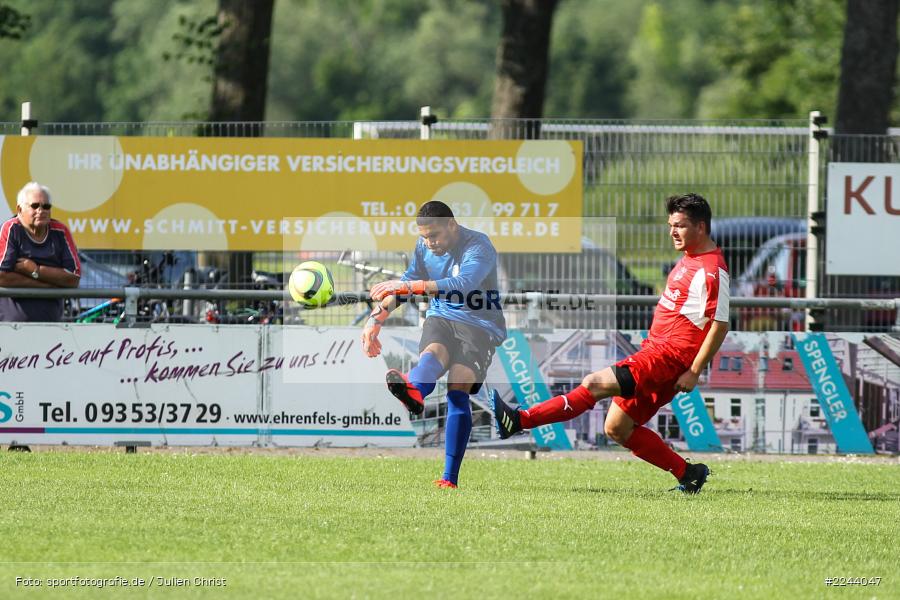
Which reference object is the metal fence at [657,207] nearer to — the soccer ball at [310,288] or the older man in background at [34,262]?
the older man in background at [34,262]

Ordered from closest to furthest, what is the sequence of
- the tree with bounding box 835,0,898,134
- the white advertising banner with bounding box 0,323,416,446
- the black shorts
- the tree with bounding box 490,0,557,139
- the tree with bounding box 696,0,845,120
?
the black shorts, the white advertising banner with bounding box 0,323,416,446, the tree with bounding box 835,0,898,134, the tree with bounding box 490,0,557,139, the tree with bounding box 696,0,845,120

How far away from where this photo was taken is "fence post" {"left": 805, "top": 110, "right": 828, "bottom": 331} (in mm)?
14289

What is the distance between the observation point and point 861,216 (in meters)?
14.2

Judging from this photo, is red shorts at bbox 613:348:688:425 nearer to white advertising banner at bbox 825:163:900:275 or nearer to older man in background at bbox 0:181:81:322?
white advertising banner at bbox 825:163:900:275

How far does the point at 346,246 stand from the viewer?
14.4 meters

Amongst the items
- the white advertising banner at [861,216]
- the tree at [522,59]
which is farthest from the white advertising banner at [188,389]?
the tree at [522,59]

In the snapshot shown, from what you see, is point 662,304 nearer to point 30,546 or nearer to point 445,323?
point 445,323

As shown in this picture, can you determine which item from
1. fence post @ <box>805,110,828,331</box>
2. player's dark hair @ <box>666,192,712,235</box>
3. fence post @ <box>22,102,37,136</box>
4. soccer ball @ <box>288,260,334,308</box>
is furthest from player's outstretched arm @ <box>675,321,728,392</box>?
fence post @ <box>22,102,37,136</box>

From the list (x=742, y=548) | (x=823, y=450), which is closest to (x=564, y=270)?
(x=823, y=450)

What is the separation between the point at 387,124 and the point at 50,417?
4.35 m

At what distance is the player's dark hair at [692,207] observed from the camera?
10.0 meters

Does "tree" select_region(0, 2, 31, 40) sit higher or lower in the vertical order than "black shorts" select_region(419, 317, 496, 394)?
higher

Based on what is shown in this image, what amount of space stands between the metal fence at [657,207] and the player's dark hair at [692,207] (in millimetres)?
4181

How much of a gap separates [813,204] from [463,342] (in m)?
4.96
